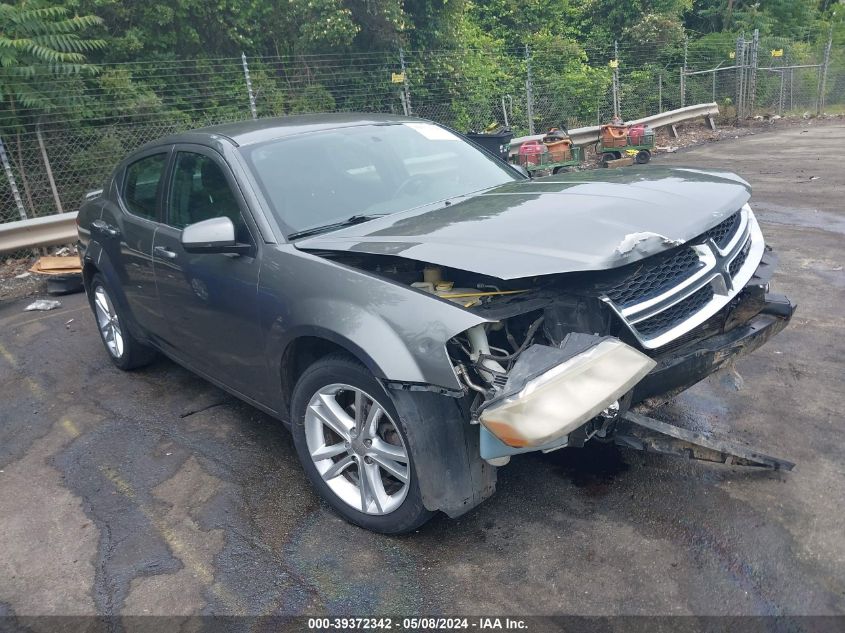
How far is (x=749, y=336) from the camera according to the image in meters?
3.16

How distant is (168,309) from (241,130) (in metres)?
1.14

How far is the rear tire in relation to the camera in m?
4.96

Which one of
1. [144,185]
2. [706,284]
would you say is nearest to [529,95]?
[144,185]

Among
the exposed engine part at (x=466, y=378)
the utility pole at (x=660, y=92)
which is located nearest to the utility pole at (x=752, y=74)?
the utility pole at (x=660, y=92)

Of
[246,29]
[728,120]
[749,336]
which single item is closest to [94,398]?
[749,336]

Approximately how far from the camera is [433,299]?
8.64 feet

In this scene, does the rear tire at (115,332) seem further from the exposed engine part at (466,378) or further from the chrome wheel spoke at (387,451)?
the exposed engine part at (466,378)

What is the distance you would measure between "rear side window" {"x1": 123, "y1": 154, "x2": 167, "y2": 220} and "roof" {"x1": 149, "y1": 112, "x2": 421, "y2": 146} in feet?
0.49

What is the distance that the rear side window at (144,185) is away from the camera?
4.26 m

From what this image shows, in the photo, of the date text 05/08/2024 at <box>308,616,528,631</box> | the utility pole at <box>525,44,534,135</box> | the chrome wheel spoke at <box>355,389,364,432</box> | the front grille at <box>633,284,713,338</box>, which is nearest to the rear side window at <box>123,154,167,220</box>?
the chrome wheel spoke at <box>355,389,364,432</box>

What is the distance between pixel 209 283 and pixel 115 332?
199 cm

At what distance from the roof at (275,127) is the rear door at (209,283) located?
13cm

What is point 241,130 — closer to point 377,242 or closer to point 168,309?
point 168,309

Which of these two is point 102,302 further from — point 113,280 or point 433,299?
point 433,299
